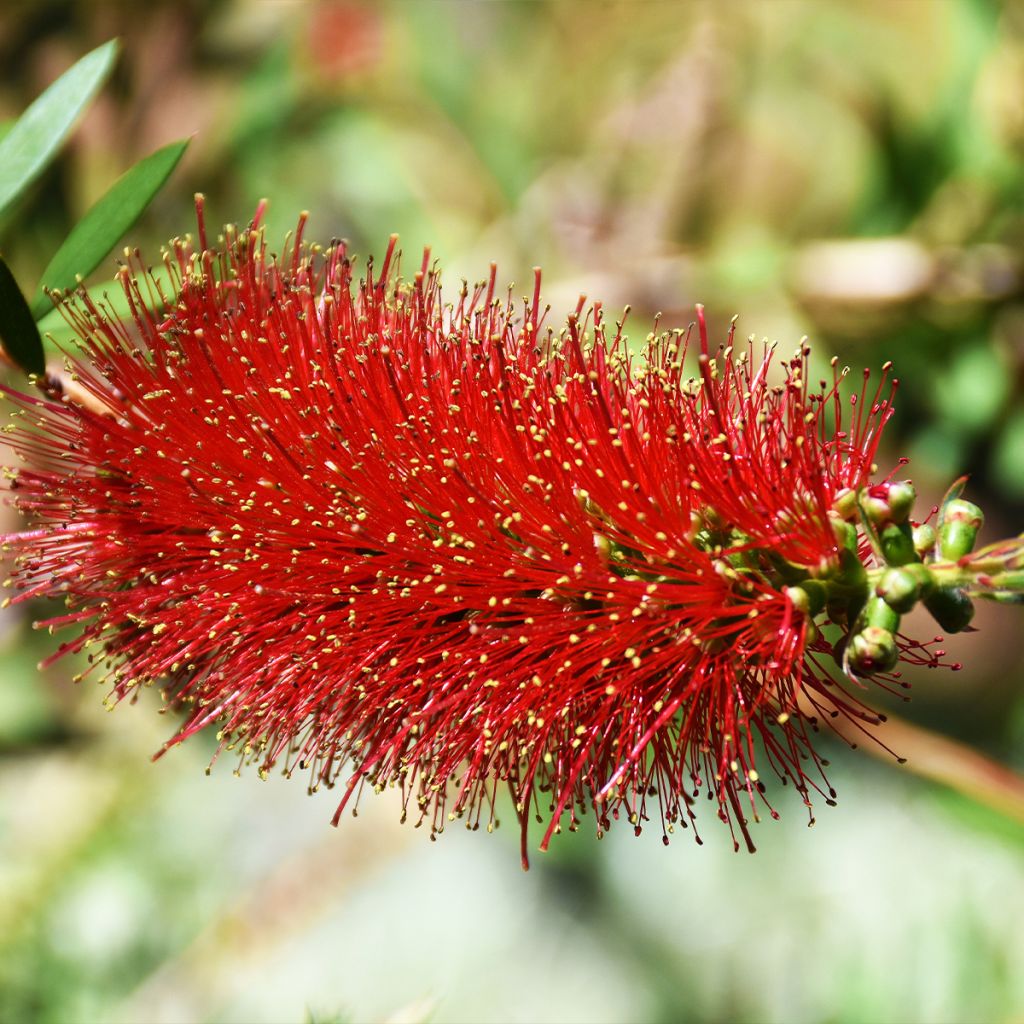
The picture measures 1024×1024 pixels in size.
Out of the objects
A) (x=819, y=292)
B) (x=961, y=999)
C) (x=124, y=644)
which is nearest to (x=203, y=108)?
(x=819, y=292)

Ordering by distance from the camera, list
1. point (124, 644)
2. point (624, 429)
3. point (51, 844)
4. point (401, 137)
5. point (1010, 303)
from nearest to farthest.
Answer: point (624, 429) → point (124, 644) → point (1010, 303) → point (51, 844) → point (401, 137)

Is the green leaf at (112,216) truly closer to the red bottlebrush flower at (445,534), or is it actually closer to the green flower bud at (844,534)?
the red bottlebrush flower at (445,534)

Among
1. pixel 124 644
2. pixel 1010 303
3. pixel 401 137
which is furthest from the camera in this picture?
pixel 401 137

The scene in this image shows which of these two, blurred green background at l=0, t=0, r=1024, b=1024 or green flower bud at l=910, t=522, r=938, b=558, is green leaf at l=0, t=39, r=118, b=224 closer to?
green flower bud at l=910, t=522, r=938, b=558

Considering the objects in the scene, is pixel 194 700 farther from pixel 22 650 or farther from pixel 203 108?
pixel 203 108

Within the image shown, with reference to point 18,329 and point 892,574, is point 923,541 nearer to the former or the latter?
point 892,574

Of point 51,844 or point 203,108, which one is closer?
point 51,844

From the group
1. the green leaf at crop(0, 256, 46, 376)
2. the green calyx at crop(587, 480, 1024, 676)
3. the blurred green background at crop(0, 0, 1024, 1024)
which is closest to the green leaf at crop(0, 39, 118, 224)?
the green leaf at crop(0, 256, 46, 376)
